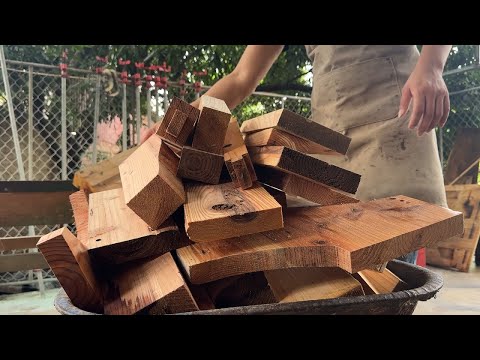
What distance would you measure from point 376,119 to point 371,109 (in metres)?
0.07

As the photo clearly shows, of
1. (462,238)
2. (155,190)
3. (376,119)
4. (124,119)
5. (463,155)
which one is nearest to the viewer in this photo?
(155,190)

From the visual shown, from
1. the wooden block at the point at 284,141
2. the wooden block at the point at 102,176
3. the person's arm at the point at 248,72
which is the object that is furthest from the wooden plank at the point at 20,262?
the wooden block at the point at 284,141

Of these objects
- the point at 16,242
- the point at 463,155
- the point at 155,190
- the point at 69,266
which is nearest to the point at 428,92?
the point at 155,190

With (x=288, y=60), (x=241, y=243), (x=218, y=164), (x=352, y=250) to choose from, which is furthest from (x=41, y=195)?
(x=288, y=60)

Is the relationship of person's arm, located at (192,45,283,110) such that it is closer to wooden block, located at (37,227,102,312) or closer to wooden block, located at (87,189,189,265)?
wooden block, located at (87,189,189,265)

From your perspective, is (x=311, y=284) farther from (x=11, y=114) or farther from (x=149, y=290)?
(x=11, y=114)

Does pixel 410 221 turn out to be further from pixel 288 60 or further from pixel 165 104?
pixel 288 60

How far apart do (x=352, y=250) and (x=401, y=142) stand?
1360mm

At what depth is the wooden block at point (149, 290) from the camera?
902 mm

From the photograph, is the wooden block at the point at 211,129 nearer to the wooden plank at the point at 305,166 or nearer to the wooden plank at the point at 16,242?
the wooden plank at the point at 305,166

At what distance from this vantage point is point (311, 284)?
3.50 ft

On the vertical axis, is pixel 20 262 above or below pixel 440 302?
above

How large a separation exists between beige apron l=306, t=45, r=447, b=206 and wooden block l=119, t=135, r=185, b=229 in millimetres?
1288

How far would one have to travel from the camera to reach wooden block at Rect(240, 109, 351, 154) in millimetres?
1263
